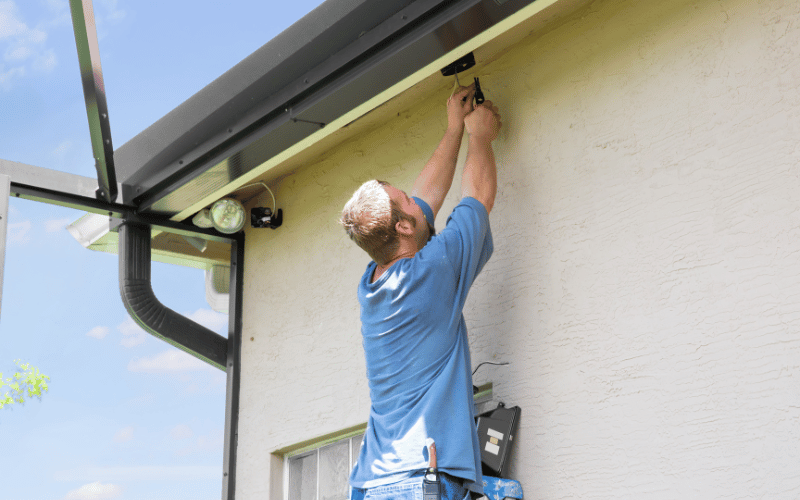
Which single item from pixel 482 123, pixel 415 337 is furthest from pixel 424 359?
pixel 482 123

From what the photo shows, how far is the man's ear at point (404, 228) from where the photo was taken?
3.23 m

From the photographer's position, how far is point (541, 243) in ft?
11.4

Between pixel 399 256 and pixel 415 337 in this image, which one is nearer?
pixel 415 337

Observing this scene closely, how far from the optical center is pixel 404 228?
10.6ft

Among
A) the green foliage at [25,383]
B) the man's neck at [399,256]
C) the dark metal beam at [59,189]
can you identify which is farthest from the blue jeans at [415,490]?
the green foliage at [25,383]

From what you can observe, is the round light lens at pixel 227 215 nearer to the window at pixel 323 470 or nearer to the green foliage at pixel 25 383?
the window at pixel 323 470

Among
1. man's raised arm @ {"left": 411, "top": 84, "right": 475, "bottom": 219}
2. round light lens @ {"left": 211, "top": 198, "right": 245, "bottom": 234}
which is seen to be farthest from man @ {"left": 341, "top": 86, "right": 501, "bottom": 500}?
round light lens @ {"left": 211, "top": 198, "right": 245, "bottom": 234}

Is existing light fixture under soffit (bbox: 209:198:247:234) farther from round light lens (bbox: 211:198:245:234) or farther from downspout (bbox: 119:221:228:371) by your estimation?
downspout (bbox: 119:221:228:371)

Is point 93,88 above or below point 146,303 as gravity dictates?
above

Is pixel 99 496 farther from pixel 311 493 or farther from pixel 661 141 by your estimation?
pixel 661 141

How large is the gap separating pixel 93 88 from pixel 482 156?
1.95 meters

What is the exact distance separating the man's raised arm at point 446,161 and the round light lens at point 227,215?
1.63m

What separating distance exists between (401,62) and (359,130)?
112 centimetres

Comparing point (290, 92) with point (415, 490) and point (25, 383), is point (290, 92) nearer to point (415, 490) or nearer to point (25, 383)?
point (415, 490)
